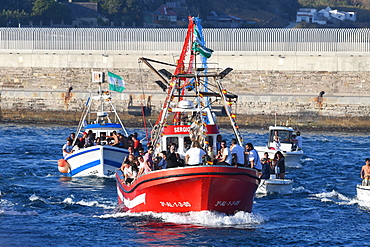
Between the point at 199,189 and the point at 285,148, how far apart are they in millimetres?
16333

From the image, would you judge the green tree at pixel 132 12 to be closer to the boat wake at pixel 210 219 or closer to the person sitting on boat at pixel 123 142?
the person sitting on boat at pixel 123 142

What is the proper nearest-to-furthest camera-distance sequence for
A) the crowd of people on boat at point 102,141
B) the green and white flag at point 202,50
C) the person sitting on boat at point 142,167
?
the person sitting on boat at point 142,167
the green and white flag at point 202,50
the crowd of people on boat at point 102,141

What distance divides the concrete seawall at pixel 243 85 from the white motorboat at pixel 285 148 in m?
15.1

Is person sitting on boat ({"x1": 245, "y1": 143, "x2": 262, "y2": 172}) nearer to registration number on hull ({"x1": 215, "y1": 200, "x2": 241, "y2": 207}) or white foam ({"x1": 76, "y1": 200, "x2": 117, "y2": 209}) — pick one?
registration number on hull ({"x1": 215, "y1": 200, "x2": 241, "y2": 207})

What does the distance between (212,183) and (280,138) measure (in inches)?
704

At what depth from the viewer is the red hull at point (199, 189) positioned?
19797mm

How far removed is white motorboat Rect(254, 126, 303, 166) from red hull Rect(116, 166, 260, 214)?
13.4m

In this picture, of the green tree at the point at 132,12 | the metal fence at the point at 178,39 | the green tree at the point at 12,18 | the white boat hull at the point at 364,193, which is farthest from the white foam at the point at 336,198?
the green tree at the point at 132,12

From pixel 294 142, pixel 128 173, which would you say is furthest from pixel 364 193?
pixel 294 142

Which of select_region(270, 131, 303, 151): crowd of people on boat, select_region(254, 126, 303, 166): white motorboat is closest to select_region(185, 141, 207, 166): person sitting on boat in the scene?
select_region(254, 126, 303, 166): white motorboat

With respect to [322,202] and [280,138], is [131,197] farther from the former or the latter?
[280,138]

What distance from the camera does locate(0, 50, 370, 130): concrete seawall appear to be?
173ft

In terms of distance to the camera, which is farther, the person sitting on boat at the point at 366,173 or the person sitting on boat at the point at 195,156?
the person sitting on boat at the point at 366,173

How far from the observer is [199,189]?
Answer: 20047mm
